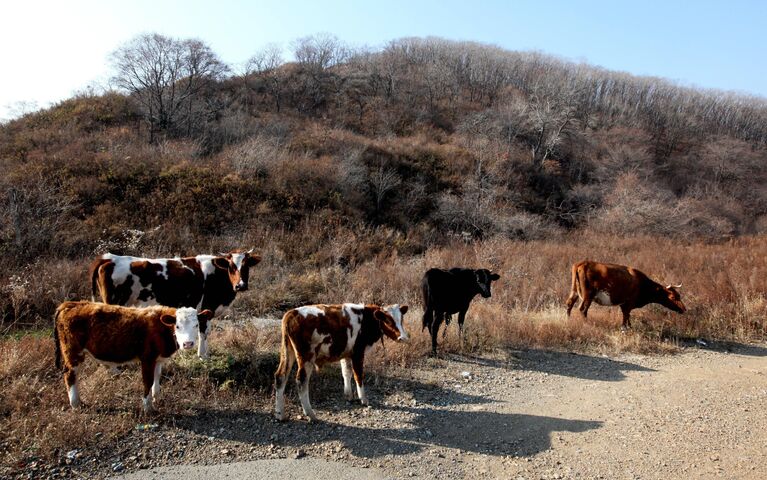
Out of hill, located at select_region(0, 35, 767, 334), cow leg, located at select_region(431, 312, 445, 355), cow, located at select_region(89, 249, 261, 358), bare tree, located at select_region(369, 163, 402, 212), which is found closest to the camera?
cow, located at select_region(89, 249, 261, 358)

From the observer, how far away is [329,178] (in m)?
26.0

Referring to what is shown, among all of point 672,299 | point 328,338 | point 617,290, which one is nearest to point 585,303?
point 617,290

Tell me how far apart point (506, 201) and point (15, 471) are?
29.1 m

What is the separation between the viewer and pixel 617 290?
436 inches

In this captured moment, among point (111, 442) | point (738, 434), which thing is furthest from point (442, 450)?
point (738, 434)

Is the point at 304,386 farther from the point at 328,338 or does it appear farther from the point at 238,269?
the point at 238,269

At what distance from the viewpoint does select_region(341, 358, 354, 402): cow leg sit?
6.82m

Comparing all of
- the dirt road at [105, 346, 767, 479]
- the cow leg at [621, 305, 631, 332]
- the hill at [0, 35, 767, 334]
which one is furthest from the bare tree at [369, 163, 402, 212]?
the dirt road at [105, 346, 767, 479]

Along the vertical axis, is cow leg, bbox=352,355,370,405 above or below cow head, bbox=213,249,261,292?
below

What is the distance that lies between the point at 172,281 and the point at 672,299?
10904 millimetres

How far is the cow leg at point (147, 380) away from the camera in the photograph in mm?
5875

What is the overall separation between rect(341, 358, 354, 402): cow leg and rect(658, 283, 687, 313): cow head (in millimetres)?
8455

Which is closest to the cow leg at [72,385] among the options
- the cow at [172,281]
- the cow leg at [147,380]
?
the cow leg at [147,380]

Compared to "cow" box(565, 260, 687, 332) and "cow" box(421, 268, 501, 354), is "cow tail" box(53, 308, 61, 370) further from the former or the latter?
"cow" box(565, 260, 687, 332)
